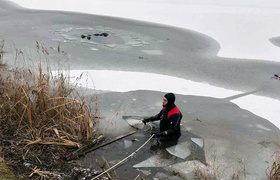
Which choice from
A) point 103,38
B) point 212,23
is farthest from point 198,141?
point 212,23

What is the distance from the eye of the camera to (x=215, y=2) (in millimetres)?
19547

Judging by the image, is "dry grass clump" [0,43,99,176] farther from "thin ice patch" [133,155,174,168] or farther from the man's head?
the man's head

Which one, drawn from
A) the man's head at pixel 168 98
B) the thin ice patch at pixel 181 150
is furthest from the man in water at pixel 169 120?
the thin ice patch at pixel 181 150

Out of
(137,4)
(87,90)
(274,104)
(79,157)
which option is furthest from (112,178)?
(137,4)

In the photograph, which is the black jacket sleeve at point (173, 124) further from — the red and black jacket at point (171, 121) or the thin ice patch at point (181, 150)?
the thin ice patch at point (181, 150)

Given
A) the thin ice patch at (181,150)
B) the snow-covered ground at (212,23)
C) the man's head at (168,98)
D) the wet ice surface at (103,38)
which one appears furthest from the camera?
the wet ice surface at (103,38)

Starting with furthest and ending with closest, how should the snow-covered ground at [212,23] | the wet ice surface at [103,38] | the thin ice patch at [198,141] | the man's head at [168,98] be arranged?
the wet ice surface at [103,38] < the snow-covered ground at [212,23] < the thin ice patch at [198,141] < the man's head at [168,98]

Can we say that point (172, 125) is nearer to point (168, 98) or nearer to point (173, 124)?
point (173, 124)

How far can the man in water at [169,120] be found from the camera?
4.34 m

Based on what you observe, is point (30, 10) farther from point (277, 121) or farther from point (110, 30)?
point (277, 121)

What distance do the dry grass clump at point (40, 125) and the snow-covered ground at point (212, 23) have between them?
79.2 inches

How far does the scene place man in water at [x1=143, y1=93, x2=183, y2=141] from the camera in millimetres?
4344

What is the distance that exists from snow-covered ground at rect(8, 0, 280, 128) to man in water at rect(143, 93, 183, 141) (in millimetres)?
1860

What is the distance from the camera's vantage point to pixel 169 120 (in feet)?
14.5
